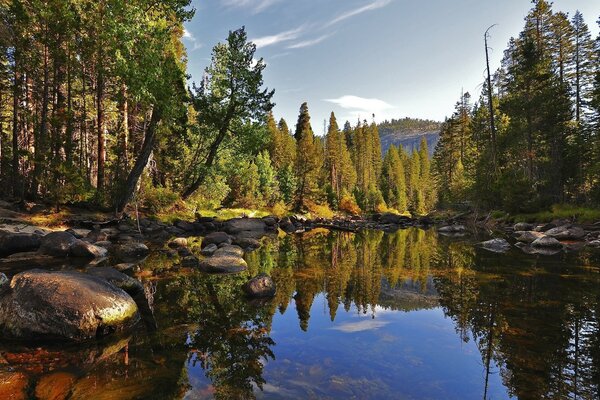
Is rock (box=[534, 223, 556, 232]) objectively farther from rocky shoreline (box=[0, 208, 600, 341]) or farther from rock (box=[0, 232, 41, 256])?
rock (box=[0, 232, 41, 256])

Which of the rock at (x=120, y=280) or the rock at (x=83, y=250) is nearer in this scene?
the rock at (x=120, y=280)

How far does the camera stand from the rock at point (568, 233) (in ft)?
67.6

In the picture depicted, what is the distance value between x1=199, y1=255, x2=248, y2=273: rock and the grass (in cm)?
2340

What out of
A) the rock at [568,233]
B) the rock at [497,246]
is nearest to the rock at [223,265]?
the rock at [497,246]

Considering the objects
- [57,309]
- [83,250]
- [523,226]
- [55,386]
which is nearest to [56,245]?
[83,250]

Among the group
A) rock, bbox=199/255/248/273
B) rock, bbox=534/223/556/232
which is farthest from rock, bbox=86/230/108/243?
rock, bbox=534/223/556/232

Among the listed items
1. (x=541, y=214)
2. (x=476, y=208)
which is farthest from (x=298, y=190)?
(x=541, y=214)

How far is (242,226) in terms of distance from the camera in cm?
2722

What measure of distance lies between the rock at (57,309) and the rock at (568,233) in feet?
74.3

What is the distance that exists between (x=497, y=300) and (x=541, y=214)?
22.4 metres

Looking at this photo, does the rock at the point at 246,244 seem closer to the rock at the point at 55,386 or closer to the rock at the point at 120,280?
the rock at the point at 120,280

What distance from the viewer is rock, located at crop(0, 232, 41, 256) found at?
13.8 meters

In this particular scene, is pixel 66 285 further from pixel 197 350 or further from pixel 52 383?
pixel 197 350

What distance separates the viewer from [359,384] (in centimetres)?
498
